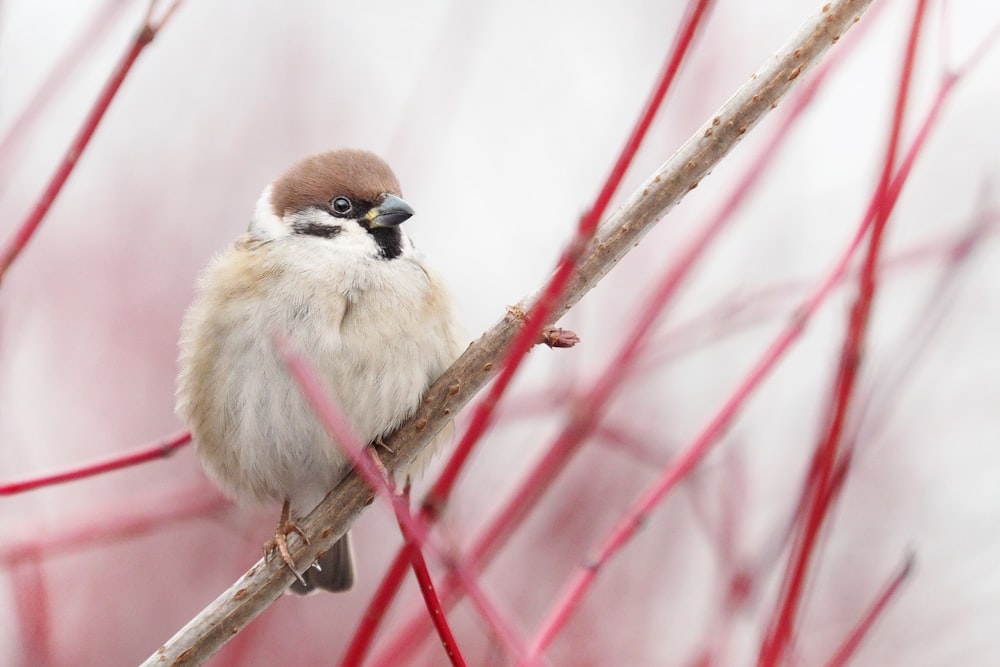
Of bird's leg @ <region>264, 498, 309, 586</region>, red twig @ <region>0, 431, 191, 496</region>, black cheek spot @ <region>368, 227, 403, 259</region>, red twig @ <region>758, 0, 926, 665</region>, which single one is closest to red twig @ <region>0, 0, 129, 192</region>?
red twig @ <region>0, 431, 191, 496</region>

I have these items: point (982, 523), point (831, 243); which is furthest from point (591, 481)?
point (831, 243)

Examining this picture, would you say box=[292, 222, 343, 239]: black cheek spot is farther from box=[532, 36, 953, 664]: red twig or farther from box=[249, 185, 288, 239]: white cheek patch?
box=[532, 36, 953, 664]: red twig

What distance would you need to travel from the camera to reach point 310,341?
2.57 metres

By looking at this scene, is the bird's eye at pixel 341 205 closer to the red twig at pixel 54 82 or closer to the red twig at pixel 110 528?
the red twig at pixel 110 528

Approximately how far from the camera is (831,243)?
15.6 ft

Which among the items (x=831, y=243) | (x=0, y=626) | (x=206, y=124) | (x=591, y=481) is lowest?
(x=0, y=626)

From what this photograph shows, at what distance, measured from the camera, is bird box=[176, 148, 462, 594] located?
2.54 meters

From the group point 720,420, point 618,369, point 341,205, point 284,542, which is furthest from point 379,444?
point 720,420

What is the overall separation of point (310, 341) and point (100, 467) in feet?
2.91

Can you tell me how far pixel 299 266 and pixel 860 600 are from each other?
8.66 feet

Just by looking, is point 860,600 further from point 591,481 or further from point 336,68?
point 336,68

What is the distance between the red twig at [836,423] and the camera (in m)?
1.30

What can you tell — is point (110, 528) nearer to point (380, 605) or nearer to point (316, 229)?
point (380, 605)

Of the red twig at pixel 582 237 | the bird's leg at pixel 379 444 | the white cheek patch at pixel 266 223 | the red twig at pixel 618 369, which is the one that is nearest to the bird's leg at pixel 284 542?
the bird's leg at pixel 379 444
